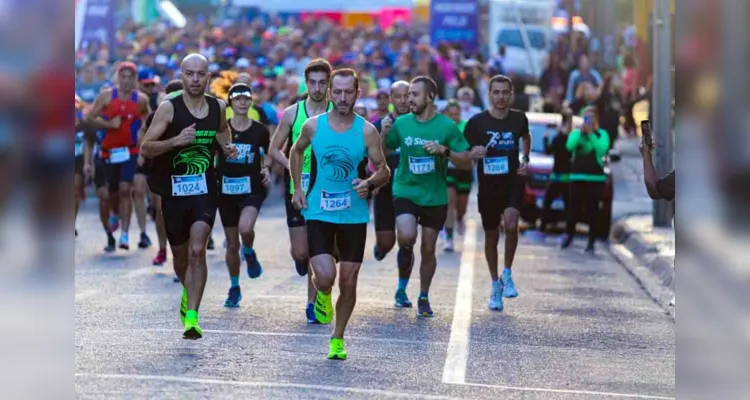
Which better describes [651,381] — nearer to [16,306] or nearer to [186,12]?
[16,306]

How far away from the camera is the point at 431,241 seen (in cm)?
1328

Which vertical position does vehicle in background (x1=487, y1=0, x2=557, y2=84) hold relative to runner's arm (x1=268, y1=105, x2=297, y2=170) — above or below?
above

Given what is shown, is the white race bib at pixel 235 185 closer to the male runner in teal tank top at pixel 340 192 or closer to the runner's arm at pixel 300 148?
the runner's arm at pixel 300 148

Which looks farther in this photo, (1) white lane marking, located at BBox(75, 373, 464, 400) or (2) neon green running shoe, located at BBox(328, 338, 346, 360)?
(2) neon green running shoe, located at BBox(328, 338, 346, 360)

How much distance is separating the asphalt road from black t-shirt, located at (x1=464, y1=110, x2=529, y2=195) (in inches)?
42.0

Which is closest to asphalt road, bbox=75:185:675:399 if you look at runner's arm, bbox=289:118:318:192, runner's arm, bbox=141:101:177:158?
runner's arm, bbox=289:118:318:192

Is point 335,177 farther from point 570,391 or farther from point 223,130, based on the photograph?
point 570,391

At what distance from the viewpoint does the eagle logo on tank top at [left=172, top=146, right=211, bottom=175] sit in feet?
37.3

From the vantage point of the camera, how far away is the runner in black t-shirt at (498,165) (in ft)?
45.6

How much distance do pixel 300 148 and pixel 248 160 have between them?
9.36 ft

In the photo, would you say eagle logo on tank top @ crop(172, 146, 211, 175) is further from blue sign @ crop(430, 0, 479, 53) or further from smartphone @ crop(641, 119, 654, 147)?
blue sign @ crop(430, 0, 479, 53)

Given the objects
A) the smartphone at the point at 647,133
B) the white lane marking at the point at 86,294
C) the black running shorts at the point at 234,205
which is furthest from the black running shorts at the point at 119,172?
the smartphone at the point at 647,133

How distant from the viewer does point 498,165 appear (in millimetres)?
14023

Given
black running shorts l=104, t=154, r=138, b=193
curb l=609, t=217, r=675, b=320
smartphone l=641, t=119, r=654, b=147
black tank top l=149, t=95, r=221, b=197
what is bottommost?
curb l=609, t=217, r=675, b=320
